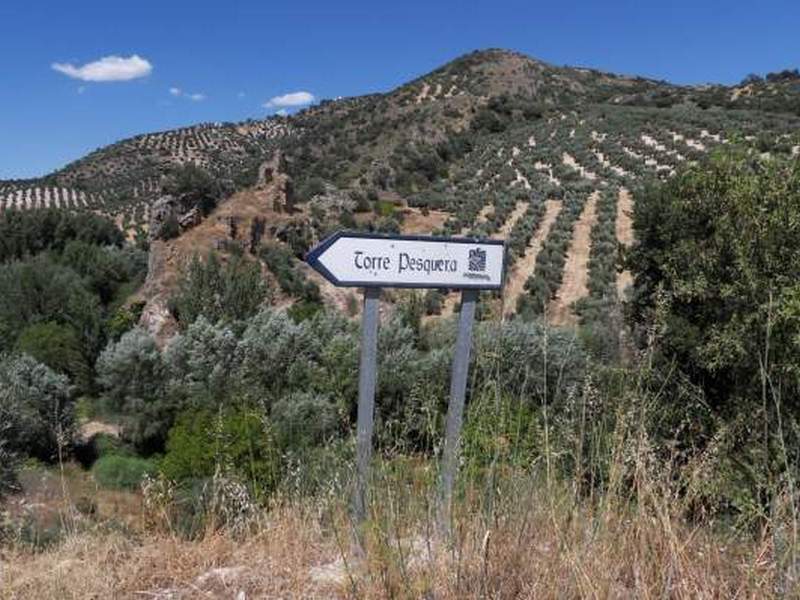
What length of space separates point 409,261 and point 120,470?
11338 millimetres

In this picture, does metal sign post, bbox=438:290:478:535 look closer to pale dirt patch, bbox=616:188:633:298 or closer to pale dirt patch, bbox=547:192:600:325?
pale dirt patch, bbox=547:192:600:325

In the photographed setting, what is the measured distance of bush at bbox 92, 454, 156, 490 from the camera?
12.0 meters

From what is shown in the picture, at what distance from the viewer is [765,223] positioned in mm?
7844

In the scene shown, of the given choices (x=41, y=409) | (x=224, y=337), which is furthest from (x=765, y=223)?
(x=41, y=409)

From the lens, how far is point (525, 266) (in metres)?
22.5

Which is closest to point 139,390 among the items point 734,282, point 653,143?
point 734,282

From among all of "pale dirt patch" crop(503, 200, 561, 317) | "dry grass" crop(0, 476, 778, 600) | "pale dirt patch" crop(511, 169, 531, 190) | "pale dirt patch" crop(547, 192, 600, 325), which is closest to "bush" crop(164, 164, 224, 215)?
"pale dirt patch" crop(503, 200, 561, 317)

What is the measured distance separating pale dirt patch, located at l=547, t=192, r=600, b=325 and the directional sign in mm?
13079

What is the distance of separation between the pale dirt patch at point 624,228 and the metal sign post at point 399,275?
1474 centimetres

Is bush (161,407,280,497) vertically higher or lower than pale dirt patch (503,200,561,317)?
lower

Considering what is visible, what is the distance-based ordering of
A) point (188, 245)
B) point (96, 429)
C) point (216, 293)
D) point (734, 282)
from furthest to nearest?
1. point (188, 245)
2. point (216, 293)
3. point (96, 429)
4. point (734, 282)

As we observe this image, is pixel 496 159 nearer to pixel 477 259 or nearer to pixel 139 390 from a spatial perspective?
pixel 139 390

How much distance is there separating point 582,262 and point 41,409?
14.5m

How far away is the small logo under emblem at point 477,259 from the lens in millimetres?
3709
